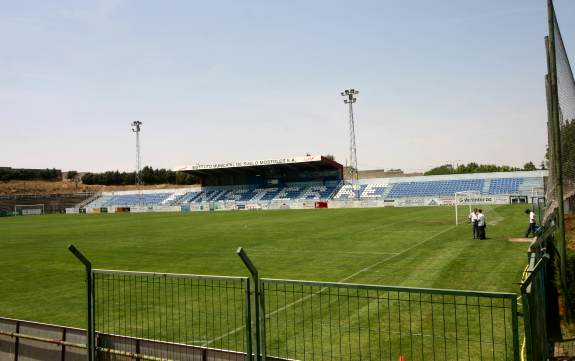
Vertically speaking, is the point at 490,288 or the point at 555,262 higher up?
the point at 555,262

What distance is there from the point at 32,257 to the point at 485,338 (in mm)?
21673

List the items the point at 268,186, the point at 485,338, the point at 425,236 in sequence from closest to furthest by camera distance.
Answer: the point at 485,338 < the point at 425,236 < the point at 268,186

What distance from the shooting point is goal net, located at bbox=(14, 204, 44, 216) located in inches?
3349

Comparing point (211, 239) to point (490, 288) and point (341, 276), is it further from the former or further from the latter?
point (490, 288)

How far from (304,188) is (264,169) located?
27.3 feet

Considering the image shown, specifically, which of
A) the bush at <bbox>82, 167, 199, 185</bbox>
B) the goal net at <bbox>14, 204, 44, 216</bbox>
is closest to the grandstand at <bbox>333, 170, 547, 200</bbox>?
the goal net at <bbox>14, 204, 44, 216</bbox>

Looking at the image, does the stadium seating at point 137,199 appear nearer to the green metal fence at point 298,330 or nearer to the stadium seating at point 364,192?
the stadium seating at point 364,192

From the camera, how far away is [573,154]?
40.0ft

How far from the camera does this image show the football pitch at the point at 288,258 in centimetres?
1370

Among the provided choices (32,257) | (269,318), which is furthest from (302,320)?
(32,257)

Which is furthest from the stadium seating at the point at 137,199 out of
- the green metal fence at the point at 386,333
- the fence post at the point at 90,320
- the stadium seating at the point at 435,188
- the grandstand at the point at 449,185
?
the fence post at the point at 90,320

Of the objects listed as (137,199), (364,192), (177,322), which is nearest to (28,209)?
(137,199)

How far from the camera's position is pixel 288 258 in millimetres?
19391

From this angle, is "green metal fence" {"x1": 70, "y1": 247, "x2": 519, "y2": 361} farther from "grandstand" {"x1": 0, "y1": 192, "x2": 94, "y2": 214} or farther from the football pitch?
"grandstand" {"x1": 0, "y1": 192, "x2": 94, "y2": 214}
